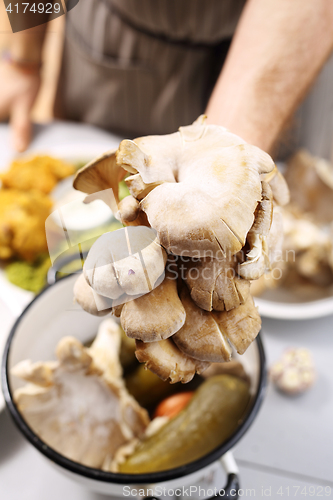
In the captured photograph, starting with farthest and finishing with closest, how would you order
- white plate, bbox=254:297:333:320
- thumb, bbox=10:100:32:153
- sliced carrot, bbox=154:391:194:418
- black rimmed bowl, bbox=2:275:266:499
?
thumb, bbox=10:100:32:153 < white plate, bbox=254:297:333:320 < sliced carrot, bbox=154:391:194:418 < black rimmed bowl, bbox=2:275:266:499

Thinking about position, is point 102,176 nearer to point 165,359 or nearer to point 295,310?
point 165,359

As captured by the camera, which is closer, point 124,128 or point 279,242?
point 279,242

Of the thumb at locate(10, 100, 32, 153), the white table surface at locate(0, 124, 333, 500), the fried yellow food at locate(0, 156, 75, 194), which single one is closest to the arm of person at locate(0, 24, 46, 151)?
the thumb at locate(10, 100, 32, 153)

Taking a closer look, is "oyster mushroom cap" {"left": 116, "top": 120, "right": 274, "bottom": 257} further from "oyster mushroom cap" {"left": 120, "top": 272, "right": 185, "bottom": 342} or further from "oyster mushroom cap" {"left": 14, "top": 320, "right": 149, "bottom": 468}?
"oyster mushroom cap" {"left": 14, "top": 320, "right": 149, "bottom": 468}

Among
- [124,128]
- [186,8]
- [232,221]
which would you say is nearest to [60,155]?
[124,128]

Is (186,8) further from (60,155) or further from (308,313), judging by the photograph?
(308,313)

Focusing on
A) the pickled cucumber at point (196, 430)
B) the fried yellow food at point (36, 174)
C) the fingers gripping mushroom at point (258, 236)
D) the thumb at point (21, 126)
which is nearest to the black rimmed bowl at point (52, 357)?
the pickled cucumber at point (196, 430)

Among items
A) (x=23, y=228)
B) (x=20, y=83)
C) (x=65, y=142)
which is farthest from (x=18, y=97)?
(x=23, y=228)

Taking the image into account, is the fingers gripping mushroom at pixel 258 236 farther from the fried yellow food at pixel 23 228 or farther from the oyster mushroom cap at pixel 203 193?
the fried yellow food at pixel 23 228
